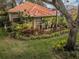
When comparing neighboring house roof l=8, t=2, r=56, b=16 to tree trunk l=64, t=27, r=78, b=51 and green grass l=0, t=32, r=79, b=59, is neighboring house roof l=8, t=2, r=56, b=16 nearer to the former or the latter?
green grass l=0, t=32, r=79, b=59

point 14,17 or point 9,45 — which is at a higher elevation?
point 14,17

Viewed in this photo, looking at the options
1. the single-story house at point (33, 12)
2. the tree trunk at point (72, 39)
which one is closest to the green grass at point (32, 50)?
the tree trunk at point (72, 39)

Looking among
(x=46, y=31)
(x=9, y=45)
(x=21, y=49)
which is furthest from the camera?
(x=46, y=31)

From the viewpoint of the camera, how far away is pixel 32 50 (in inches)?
452

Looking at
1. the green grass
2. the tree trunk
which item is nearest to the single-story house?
the green grass

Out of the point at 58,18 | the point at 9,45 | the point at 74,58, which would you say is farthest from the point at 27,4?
the point at 74,58

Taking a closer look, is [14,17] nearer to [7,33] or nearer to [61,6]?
[7,33]

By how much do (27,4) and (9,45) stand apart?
6275 mm

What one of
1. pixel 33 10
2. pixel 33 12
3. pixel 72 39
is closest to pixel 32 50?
pixel 72 39

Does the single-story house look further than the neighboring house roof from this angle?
No

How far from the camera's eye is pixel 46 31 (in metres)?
15.5

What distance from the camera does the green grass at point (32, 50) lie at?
10070 mm

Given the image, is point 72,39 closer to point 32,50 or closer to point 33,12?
point 32,50

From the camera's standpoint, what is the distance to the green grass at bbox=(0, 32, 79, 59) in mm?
10070
